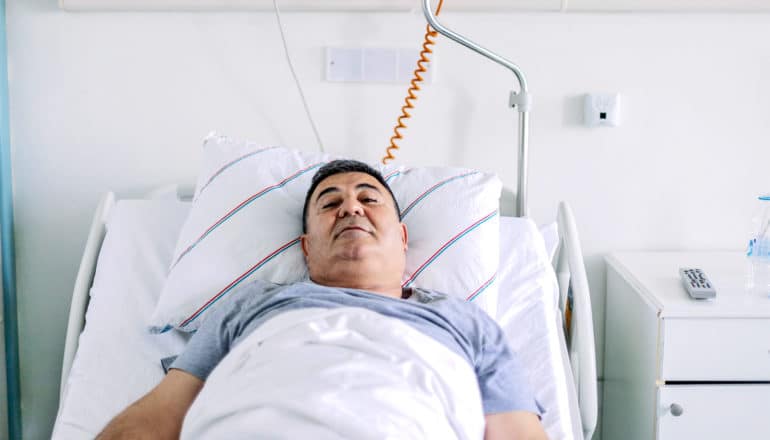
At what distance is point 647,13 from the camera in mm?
2070

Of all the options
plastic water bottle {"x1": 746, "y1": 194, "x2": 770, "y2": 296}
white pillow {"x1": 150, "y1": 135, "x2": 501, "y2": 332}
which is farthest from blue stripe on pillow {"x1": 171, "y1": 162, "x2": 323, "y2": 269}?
plastic water bottle {"x1": 746, "y1": 194, "x2": 770, "y2": 296}

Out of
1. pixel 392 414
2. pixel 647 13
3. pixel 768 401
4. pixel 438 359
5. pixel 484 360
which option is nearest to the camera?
pixel 392 414

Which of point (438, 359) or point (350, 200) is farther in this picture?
point (350, 200)

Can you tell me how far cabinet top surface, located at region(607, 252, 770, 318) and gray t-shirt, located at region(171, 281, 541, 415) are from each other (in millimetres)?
469

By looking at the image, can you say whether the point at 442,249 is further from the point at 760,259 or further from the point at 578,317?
the point at 760,259

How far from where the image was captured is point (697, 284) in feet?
5.83

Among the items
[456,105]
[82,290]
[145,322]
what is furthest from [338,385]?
[456,105]

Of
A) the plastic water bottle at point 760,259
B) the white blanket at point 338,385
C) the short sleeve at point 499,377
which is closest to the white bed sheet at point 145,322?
the short sleeve at point 499,377

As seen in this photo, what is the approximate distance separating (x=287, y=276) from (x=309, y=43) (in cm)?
73

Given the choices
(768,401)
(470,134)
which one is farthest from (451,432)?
(470,134)

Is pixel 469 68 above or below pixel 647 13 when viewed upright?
below

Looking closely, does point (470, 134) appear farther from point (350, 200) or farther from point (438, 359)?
point (438, 359)

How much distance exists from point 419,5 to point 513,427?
1.15 m

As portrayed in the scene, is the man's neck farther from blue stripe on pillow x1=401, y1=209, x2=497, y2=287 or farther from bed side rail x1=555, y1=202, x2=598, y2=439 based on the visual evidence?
bed side rail x1=555, y1=202, x2=598, y2=439
